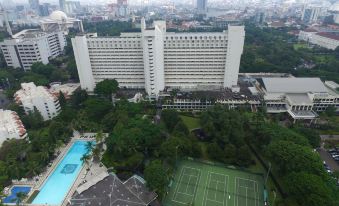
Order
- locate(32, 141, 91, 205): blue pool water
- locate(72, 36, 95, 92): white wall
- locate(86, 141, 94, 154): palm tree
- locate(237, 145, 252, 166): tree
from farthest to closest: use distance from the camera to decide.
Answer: locate(72, 36, 95, 92): white wall
locate(86, 141, 94, 154): palm tree
locate(237, 145, 252, 166): tree
locate(32, 141, 91, 205): blue pool water

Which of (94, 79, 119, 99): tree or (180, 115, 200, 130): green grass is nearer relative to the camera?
(180, 115, 200, 130): green grass

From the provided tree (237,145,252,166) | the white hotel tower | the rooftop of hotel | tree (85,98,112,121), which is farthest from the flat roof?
the rooftop of hotel

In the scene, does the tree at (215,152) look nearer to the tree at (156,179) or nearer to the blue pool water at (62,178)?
the tree at (156,179)

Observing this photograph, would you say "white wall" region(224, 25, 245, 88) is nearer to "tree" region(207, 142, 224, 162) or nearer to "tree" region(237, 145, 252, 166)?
"tree" region(207, 142, 224, 162)

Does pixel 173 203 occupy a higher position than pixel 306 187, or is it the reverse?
pixel 306 187

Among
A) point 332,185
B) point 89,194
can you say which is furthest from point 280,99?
point 89,194

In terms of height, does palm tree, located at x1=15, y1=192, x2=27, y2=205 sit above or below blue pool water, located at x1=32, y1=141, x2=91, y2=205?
above

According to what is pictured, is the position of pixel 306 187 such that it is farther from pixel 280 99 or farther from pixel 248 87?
pixel 248 87
